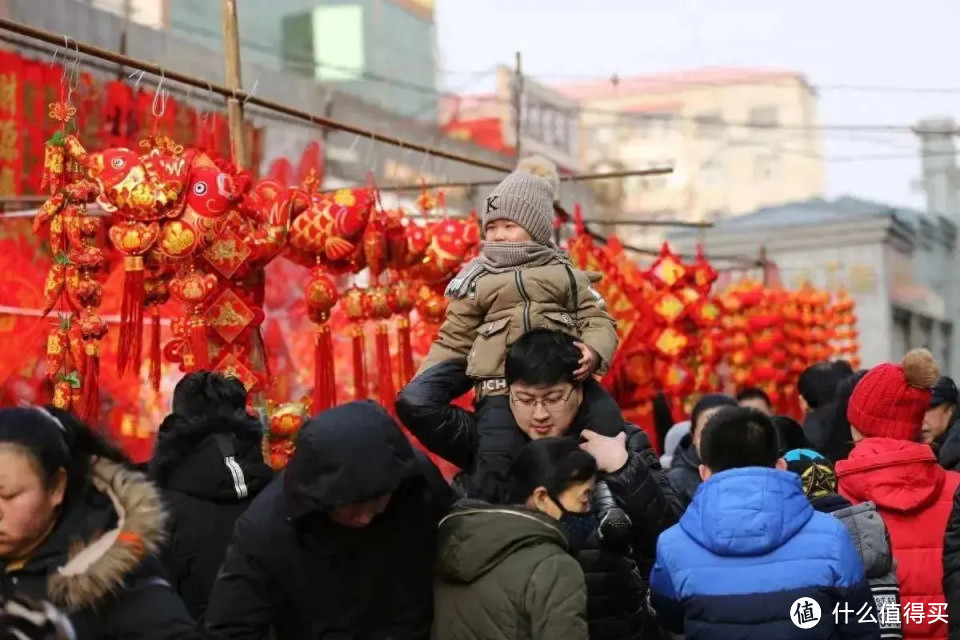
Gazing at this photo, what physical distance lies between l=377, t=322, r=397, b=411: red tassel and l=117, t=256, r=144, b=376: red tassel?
1.48 m

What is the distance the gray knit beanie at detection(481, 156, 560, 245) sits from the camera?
12.8ft

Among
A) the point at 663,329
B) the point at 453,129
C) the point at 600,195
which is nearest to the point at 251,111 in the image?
the point at 663,329

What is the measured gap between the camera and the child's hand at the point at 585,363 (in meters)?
3.55

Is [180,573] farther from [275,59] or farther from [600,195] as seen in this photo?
[600,195]

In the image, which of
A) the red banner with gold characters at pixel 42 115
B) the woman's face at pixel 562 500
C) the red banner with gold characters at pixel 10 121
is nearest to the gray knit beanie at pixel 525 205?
the woman's face at pixel 562 500

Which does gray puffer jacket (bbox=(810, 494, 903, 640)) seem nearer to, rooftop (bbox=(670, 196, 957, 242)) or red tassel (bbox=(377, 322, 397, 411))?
red tassel (bbox=(377, 322, 397, 411))

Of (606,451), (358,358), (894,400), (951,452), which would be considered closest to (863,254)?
(358,358)

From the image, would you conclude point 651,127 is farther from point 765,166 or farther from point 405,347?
point 405,347

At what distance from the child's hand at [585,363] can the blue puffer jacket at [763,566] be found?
0.60m

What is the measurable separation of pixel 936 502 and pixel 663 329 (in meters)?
5.06

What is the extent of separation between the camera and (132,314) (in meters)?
5.21

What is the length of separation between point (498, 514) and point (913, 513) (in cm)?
147

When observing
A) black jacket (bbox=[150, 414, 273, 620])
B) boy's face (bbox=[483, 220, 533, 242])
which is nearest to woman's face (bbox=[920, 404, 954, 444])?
boy's face (bbox=[483, 220, 533, 242])

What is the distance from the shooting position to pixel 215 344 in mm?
5348
